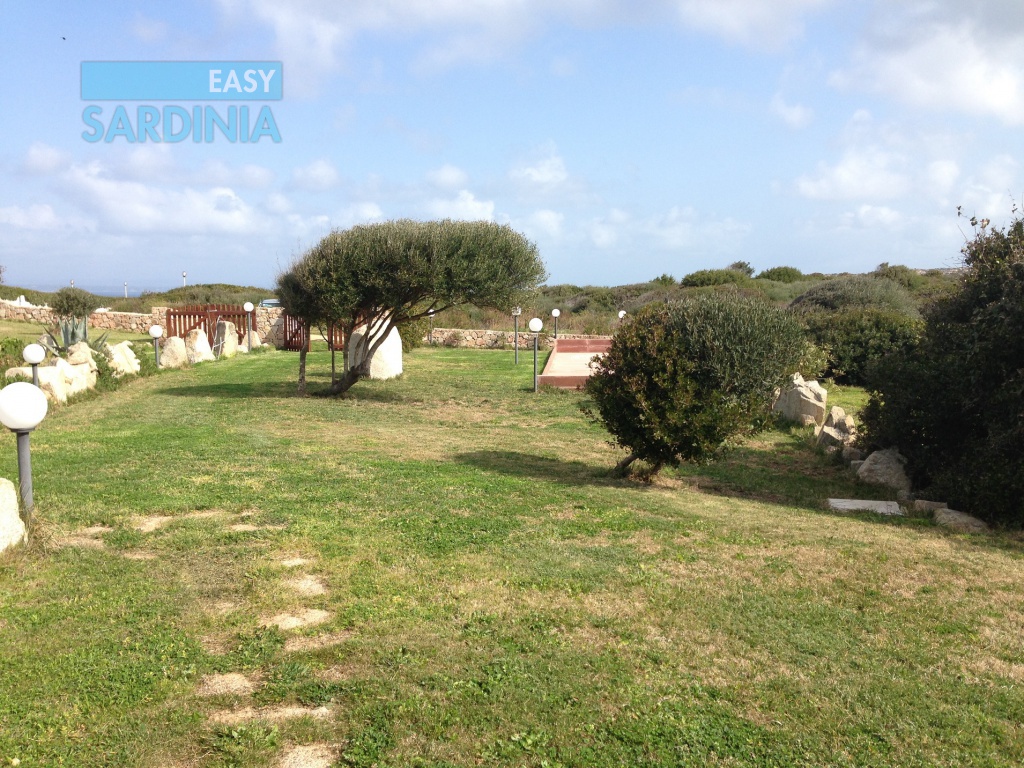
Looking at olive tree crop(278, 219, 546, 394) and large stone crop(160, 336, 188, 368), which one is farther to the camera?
large stone crop(160, 336, 188, 368)

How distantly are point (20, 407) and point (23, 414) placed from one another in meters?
0.05

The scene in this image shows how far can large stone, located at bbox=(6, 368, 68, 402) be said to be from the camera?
13.6 metres

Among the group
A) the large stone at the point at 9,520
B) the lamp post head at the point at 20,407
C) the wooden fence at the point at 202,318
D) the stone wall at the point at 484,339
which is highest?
the wooden fence at the point at 202,318

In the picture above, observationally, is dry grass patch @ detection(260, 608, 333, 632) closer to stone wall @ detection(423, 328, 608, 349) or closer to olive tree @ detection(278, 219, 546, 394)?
olive tree @ detection(278, 219, 546, 394)

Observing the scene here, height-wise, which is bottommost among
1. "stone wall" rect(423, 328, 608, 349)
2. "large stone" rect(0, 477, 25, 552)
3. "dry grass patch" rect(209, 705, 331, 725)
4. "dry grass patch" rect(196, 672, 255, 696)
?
"dry grass patch" rect(209, 705, 331, 725)

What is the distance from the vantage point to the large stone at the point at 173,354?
2023 cm

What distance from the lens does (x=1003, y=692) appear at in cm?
410

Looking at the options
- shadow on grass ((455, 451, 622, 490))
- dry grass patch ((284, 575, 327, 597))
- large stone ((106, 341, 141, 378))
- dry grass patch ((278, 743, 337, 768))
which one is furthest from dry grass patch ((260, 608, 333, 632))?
large stone ((106, 341, 141, 378))

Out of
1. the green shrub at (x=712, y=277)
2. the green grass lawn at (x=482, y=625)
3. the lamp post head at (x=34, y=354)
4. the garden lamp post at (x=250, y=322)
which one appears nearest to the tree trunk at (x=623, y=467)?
the green grass lawn at (x=482, y=625)

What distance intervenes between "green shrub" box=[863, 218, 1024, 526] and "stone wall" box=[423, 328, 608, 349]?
17306 millimetres

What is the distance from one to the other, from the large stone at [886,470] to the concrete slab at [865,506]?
4.79ft

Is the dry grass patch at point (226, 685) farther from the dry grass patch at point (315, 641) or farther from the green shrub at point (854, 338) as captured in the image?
the green shrub at point (854, 338)

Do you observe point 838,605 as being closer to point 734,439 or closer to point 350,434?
point 734,439

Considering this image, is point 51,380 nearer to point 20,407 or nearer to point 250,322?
point 20,407
